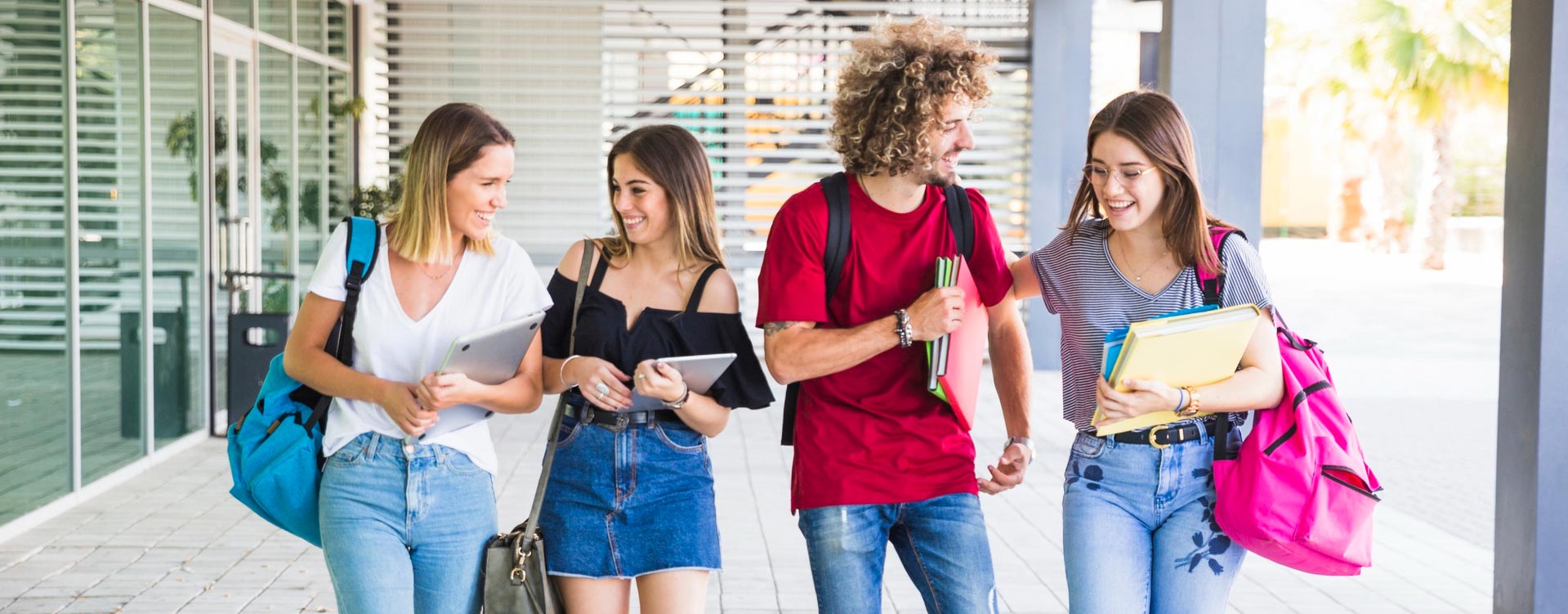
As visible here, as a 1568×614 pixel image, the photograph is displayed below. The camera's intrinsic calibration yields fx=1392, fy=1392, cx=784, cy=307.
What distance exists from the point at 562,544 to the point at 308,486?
1.55 ft

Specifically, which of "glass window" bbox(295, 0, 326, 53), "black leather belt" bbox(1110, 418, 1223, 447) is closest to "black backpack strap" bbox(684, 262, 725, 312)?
"black leather belt" bbox(1110, 418, 1223, 447)

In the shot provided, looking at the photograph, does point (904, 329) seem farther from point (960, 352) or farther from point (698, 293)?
point (698, 293)

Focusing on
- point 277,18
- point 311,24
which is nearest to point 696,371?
point 277,18

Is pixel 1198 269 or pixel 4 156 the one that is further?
pixel 4 156

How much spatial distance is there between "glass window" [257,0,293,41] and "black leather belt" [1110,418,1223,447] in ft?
24.8

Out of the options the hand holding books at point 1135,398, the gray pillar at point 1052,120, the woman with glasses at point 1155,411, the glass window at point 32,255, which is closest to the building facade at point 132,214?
the glass window at point 32,255

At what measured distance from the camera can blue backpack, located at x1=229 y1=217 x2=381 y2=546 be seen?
8.25 ft


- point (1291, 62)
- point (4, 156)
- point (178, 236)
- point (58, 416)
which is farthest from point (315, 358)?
point (1291, 62)

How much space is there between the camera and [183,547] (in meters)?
5.46

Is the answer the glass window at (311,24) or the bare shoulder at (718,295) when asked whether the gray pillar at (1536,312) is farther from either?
the glass window at (311,24)

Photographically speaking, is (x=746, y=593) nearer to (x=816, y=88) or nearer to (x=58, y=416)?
(x=58, y=416)

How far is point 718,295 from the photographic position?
2.71m

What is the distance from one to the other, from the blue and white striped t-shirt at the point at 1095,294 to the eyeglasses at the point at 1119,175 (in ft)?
0.46

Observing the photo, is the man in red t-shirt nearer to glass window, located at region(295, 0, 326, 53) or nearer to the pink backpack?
the pink backpack
